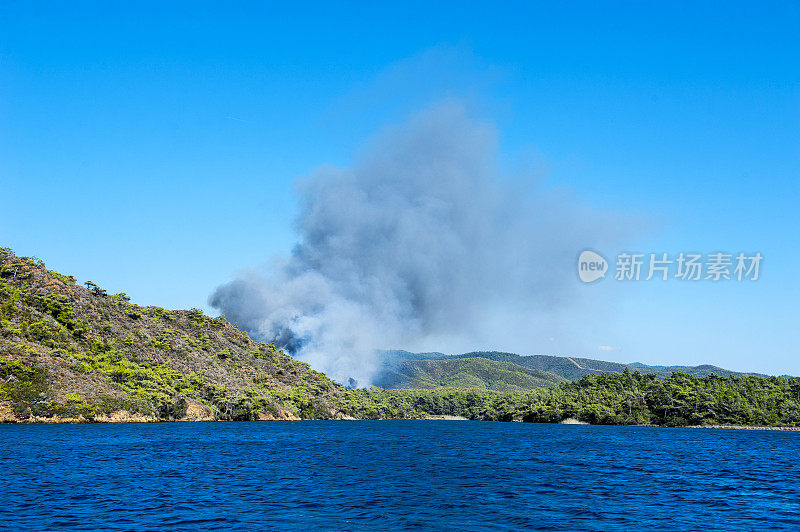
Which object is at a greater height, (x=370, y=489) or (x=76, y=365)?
(x=370, y=489)

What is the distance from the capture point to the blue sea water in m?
40.7

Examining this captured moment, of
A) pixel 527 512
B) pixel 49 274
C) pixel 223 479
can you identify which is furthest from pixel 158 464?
pixel 49 274

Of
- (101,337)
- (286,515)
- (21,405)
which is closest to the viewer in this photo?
(286,515)

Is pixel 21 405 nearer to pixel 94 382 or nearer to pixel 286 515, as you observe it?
pixel 94 382

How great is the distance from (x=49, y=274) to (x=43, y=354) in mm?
61079

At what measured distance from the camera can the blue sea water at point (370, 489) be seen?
134 feet

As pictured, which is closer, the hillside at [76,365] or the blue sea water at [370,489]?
the blue sea water at [370,489]

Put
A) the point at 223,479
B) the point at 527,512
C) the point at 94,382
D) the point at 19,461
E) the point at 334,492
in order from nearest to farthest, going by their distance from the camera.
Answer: the point at 527,512 → the point at 334,492 → the point at 223,479 → the point at 19,461 → the point at 94,382

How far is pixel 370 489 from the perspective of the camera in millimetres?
54281

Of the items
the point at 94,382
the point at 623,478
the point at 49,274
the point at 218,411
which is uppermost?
the point at 49,274

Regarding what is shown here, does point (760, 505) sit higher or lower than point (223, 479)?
higher

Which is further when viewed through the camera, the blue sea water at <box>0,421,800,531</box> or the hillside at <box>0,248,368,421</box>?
the hillside at <box>0,248,368,421</box>

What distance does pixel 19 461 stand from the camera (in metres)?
63.9

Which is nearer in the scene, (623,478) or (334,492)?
(334,492)
